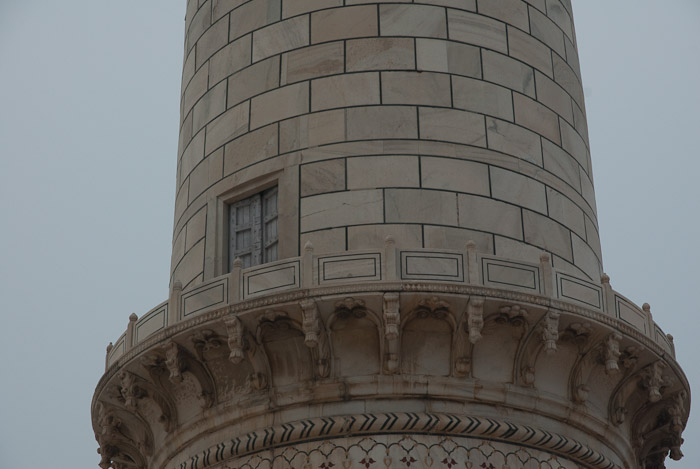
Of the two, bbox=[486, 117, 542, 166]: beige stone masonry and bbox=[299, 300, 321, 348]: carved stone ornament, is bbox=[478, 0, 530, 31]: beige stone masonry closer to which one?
bbox=[486, 117, 542, 166]: beige stone masonry

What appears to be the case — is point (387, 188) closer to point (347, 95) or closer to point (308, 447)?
point (347, 95)

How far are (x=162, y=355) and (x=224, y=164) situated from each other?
3834 mm

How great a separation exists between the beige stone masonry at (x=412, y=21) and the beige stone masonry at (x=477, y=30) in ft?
0.65

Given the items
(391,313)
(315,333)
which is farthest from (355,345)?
(391,313)

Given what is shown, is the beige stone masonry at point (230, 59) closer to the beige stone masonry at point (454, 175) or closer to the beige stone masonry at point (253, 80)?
the beige stone masonry at point (253, 80)

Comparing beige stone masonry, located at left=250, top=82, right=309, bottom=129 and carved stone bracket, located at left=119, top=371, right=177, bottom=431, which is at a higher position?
beige stone masonry, located at left=250, top=82, right=309, bottom=129

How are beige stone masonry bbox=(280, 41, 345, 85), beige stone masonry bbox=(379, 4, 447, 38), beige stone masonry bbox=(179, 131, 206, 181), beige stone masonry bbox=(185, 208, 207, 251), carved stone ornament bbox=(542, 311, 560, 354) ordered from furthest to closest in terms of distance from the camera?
1. beige stone masonry bbox=(179, 131, 206, 181)
2. beige stone masonry bbox=(185, 208, 207, 251)
3. beige stone masonry bbox=(379, 4, 447, 38)
4. beige stone masonry bbox=(280, 41, 345, 85)
5. carved stone ornament bbox=(542, 311, 560, 354)

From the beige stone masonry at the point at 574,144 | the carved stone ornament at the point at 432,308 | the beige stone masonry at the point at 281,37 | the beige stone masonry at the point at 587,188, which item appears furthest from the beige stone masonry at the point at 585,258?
the beige stone masonry at the point at 281,37

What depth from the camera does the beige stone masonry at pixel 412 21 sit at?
2458 centimetres

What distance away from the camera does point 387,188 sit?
75.7 feet

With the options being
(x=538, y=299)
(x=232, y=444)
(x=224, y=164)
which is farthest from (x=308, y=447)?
(x=224, y=164)

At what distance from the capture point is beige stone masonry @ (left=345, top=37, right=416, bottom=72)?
79.5ft

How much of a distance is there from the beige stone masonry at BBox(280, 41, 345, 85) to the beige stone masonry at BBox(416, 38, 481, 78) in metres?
1.37

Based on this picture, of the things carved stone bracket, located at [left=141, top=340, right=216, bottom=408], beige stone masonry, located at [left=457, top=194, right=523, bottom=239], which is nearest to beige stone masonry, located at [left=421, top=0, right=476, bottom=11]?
beige stone masonry, located at [left=457, top=194, right=523, bottom=239]
